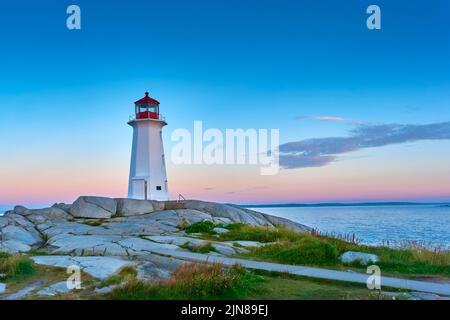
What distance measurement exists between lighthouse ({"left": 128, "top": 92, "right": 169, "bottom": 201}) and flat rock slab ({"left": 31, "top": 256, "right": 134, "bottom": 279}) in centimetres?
2316

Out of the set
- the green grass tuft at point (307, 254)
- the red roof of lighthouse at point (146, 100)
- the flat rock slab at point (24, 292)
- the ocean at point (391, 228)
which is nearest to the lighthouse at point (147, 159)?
the red roof of lighthouse at point (146, 100)

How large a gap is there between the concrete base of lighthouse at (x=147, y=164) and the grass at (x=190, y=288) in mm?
27451

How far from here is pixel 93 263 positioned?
33.3 feet

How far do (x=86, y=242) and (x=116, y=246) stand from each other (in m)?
1.78

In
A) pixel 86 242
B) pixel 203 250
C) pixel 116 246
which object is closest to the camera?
pixel 203 250

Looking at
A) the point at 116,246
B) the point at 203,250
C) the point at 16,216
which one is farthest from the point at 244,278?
the point at 16,216

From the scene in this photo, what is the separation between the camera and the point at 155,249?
13.2 m

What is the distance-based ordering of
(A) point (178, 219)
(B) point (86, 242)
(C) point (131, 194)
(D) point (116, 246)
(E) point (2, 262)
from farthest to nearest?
(C) point (131, 194)
(A) point (178, 219)
(B) point (86, 242)
(D) point (116, 246)
(E) point (2, 262)

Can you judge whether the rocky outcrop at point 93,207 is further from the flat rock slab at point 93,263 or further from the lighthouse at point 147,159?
the flat rock slab at point 93,263

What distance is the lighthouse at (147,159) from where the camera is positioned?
114 feet

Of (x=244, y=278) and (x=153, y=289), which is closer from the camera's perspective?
(x=153, y=289)

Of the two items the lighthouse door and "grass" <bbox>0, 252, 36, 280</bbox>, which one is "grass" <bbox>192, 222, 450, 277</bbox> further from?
the lighthouse door

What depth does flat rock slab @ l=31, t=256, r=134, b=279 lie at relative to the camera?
9.22 meters
